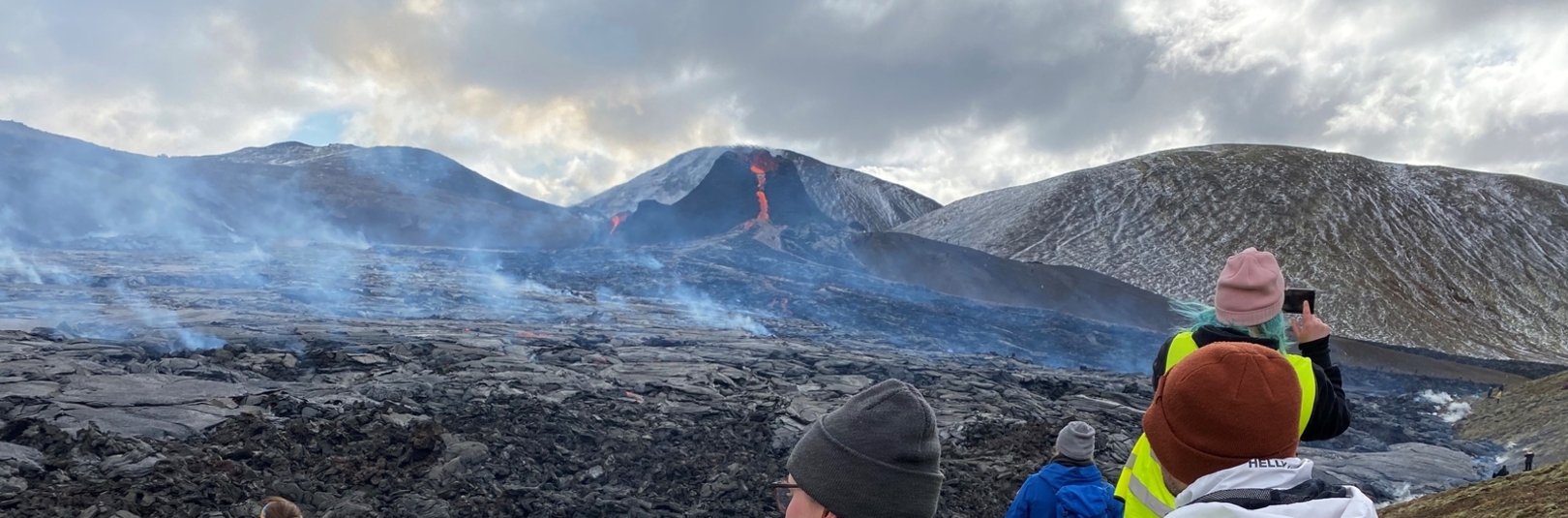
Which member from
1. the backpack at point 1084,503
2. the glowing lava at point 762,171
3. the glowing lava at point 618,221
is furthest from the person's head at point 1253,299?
the glowing lava at point 618,221

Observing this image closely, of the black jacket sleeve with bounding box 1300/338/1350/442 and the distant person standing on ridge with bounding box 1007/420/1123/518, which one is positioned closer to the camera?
the black jacket sleeve with bounding box 1300/338/1350/442

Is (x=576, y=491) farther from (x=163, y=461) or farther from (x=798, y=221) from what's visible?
(x=798, y=221)

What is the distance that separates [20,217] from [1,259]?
23410 millimetres

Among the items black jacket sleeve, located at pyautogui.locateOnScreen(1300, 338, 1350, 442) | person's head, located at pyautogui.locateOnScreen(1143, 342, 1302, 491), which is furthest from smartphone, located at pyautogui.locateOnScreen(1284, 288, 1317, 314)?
person's head, located at pyautogui.locateOnScreen(1143, 342, 1302, 491)

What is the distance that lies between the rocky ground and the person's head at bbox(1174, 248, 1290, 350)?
6589 mm

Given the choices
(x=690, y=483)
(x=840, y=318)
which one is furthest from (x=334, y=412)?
(x=840, y=318)

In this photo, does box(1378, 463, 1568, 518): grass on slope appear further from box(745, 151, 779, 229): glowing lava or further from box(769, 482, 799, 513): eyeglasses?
box(745, 151, 779, 229): glowing lava

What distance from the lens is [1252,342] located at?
10.4ft

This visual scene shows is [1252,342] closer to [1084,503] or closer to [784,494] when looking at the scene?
[1084,503]

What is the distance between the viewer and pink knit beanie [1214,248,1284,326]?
317 cm

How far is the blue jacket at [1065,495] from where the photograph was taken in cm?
412

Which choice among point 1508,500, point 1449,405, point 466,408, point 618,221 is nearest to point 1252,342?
point 1508,500

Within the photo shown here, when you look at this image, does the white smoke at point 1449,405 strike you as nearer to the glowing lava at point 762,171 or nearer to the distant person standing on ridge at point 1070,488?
the distant person standing on ridge at point 1070,488

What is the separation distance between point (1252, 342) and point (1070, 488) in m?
1.32
